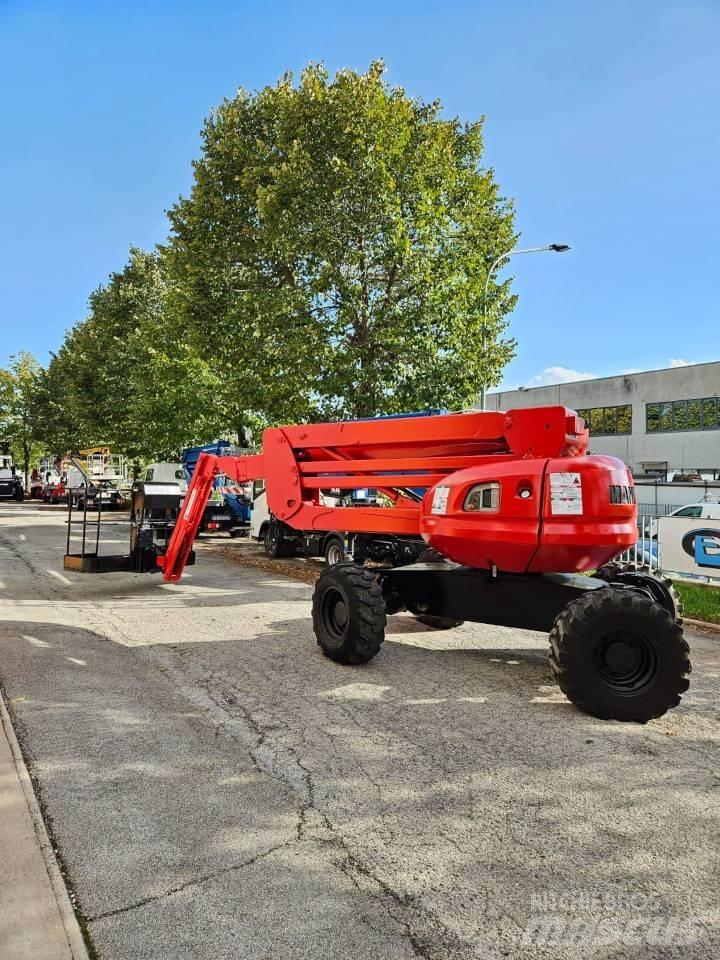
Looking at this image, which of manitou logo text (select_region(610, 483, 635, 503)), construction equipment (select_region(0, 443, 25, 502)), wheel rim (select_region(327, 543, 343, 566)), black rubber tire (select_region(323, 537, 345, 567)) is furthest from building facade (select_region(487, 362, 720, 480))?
manitou logo text (select_region(610, 483, 635, 503))

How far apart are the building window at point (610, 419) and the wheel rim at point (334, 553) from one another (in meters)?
38.9

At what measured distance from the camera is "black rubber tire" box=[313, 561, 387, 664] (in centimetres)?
634

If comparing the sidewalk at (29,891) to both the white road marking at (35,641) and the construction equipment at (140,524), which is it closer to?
the white road marking at (35,641)

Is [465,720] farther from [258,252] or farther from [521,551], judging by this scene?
[258,252]

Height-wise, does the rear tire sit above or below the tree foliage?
below

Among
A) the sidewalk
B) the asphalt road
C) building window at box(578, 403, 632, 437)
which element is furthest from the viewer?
building window at box(578, 403, 632, 437)

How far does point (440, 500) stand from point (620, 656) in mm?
1944

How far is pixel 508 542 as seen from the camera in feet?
18.6

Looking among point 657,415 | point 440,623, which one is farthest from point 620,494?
point 657,415

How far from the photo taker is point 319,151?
58.9 feet

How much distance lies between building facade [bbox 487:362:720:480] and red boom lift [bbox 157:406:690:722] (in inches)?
1506

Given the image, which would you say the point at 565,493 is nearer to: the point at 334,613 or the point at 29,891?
the point at 334,613

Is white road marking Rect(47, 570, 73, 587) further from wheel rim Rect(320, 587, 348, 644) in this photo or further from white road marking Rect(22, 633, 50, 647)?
wheel rim Rect(320, 587, 348, 644)

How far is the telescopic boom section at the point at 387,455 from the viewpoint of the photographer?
6.00 metres
